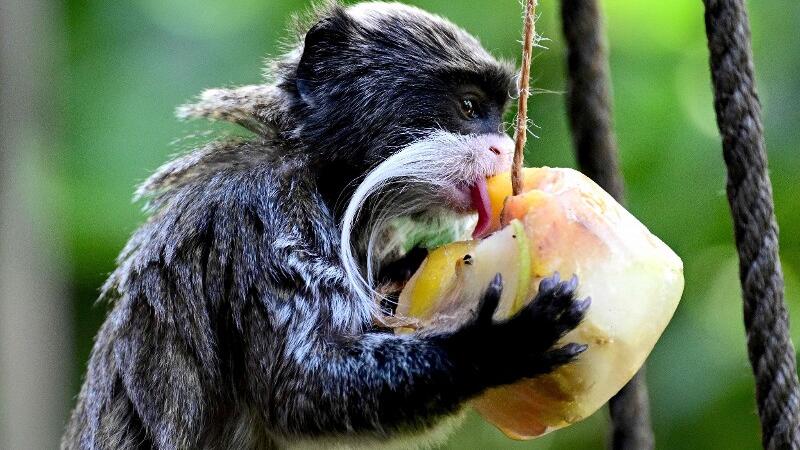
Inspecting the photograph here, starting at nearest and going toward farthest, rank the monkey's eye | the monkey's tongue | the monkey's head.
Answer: the monkey's tongue
the monkey's head
the monkey's eye

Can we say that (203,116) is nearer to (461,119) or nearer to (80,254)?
(461,119)

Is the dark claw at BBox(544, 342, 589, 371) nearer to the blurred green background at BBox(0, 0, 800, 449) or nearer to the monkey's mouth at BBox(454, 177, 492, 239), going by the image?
the monkey's mouth at BBox(454, 177, 492, 239)

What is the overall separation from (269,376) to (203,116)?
3.10ft

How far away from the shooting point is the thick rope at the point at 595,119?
295 centimetres

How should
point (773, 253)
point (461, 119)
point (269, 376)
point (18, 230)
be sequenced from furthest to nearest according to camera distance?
point (18, 230)
point (461, 119)
point (269, 376)
point (773, 253)

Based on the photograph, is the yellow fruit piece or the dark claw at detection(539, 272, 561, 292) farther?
the yellow fruit piece

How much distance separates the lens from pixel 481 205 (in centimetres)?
281

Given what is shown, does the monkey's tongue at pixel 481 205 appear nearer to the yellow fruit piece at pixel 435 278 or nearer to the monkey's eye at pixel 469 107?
the yellow fruit piece at pixel 435 278

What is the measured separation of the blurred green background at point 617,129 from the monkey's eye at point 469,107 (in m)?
1.70

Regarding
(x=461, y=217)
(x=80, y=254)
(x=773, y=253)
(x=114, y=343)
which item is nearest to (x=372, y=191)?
(x=461, y=217)

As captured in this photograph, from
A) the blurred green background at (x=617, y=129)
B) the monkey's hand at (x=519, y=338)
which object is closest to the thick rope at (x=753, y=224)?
the monkey's hand at (x=519, y=338)

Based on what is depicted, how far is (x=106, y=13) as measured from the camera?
5.52 metres

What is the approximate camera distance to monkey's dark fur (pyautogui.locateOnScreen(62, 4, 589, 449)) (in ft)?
8.09

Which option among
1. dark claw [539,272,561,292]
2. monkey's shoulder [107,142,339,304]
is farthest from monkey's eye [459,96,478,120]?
dark claw [539,272,561,292]
